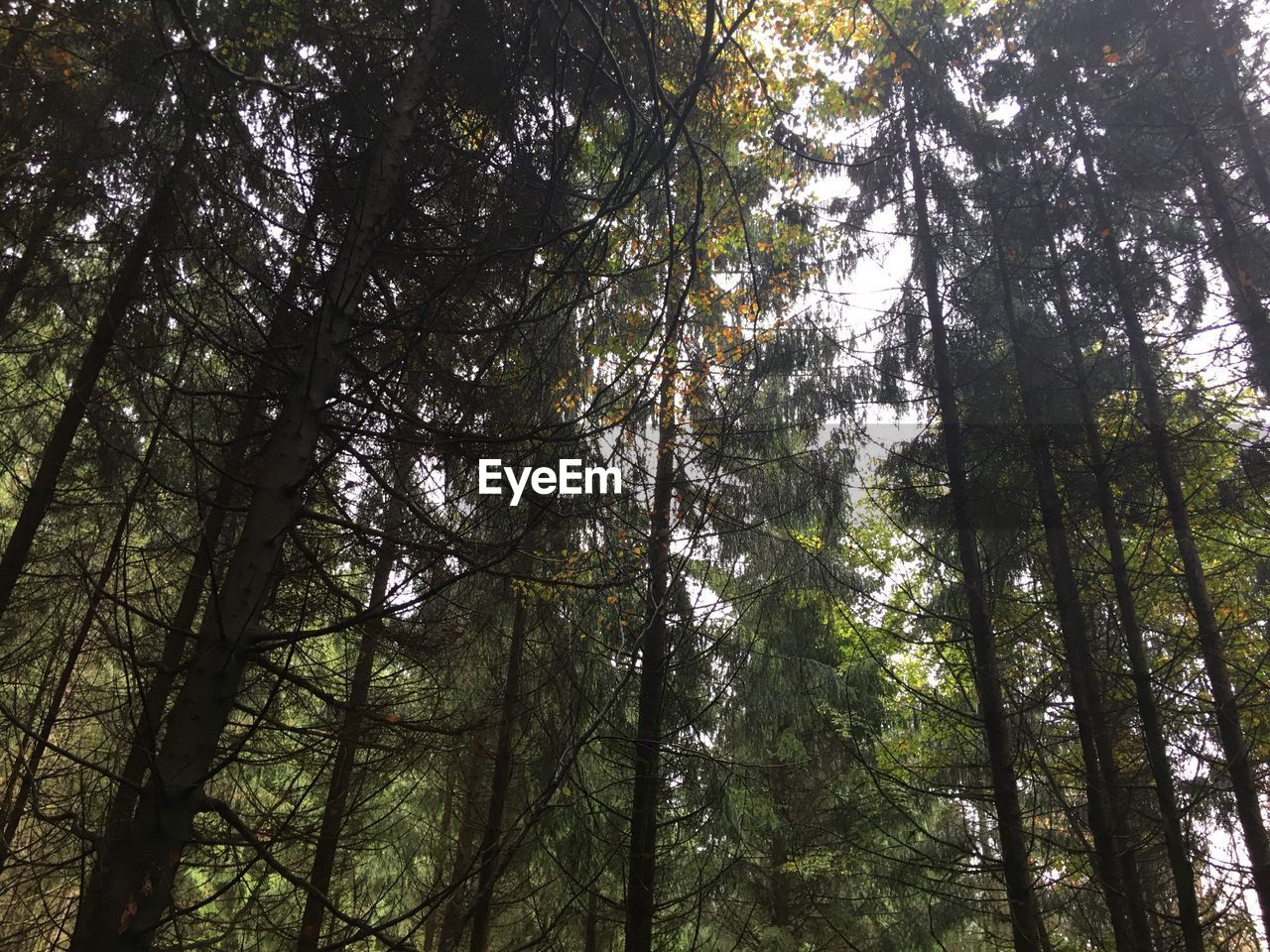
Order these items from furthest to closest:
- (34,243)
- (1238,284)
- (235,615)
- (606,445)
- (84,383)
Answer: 1. (1238,284)
2. (34,243)
3. (84,383)
4. (606,445)
5. (235,615)

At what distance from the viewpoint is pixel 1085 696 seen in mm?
6078

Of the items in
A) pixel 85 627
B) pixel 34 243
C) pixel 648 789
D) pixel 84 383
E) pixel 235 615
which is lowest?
pixel 648 789

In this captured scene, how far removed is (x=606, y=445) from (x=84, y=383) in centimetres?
416

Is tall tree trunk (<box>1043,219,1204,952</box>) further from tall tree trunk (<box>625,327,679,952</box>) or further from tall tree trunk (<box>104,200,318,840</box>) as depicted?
tall tree trunk (<box>104,200,318,840</box>)

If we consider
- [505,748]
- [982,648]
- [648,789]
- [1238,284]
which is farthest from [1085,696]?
[505,748]

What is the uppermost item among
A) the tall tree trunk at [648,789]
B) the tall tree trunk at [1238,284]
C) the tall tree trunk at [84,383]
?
the tall tree trunk at [1238,284]

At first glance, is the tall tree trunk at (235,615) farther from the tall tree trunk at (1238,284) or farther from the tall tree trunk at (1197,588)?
the tall tree trunk at (1238,284)

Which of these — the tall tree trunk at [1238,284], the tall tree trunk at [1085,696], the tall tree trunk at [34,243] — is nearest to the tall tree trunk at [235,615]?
the tall tree trunk at [34,243]

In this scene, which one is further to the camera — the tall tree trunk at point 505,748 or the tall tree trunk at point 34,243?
the tall tree trunk at point 505,748

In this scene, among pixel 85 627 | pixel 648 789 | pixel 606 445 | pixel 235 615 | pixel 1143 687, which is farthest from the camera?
pixel 648 789

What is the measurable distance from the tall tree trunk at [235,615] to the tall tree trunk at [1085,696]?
5.46 meters

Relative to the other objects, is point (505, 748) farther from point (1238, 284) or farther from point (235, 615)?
point (1238, 284)

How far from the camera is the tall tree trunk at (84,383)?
484 centimetres

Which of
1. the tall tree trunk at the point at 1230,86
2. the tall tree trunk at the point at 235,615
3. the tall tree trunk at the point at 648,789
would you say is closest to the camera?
the tall tree trunk at the point at 235,615
